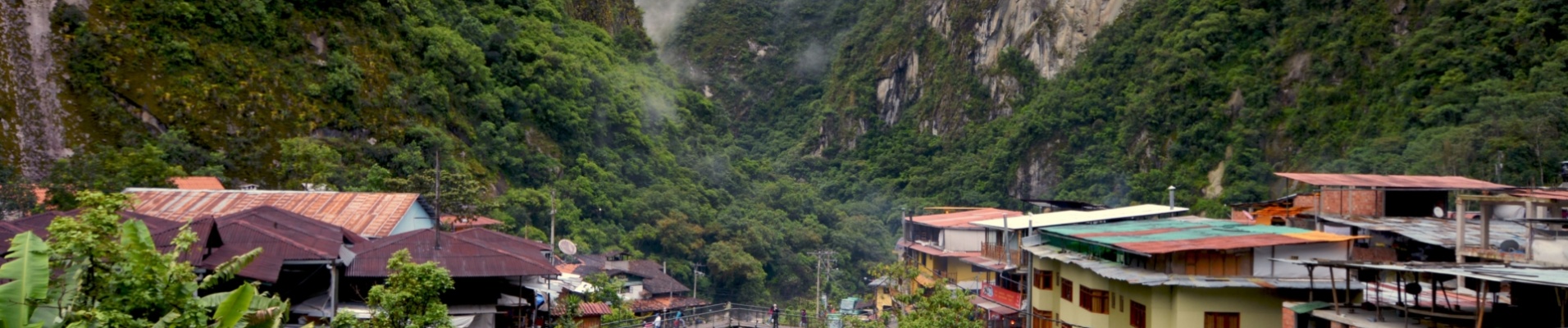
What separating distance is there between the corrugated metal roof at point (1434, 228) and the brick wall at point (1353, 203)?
33cm

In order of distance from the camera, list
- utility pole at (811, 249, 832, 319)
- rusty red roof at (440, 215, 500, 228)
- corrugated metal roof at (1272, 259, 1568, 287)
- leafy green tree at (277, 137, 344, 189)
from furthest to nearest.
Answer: utility pole at (811, 249, 832, 319) → leafy green tree at (277, 137, 344, 189) → rusty red roof at (440, 215, 500, 228) → corrugated metal roof at (1272, 259, 1568, 287)

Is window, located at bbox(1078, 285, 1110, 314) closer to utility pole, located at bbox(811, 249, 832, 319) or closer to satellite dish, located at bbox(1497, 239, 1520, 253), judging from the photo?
satellite dish, located at bbox(1497, 239, 1520, 253)

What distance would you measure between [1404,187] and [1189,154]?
48085mm

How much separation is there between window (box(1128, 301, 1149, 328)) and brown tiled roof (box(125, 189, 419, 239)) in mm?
13106

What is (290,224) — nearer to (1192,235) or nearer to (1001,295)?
(1192,235)

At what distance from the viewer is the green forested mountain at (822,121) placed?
38594 millimetres

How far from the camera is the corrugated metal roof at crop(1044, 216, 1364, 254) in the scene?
19.1 metres

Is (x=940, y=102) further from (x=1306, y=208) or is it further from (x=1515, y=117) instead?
(x=1306, y=208)

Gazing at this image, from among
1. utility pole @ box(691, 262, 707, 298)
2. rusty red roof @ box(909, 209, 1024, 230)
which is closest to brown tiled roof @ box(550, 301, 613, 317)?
rusty red roof @ box(909, 209, 1024, 230)

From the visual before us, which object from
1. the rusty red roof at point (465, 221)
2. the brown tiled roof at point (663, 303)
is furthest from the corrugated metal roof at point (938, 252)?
the rusty red roof at point (465, 221)

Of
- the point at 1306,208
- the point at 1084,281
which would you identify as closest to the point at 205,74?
the point at 1084,281

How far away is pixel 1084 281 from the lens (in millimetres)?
22859

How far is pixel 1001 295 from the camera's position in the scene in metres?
29.7

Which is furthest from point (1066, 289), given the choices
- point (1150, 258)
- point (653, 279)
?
point (653, 279)
